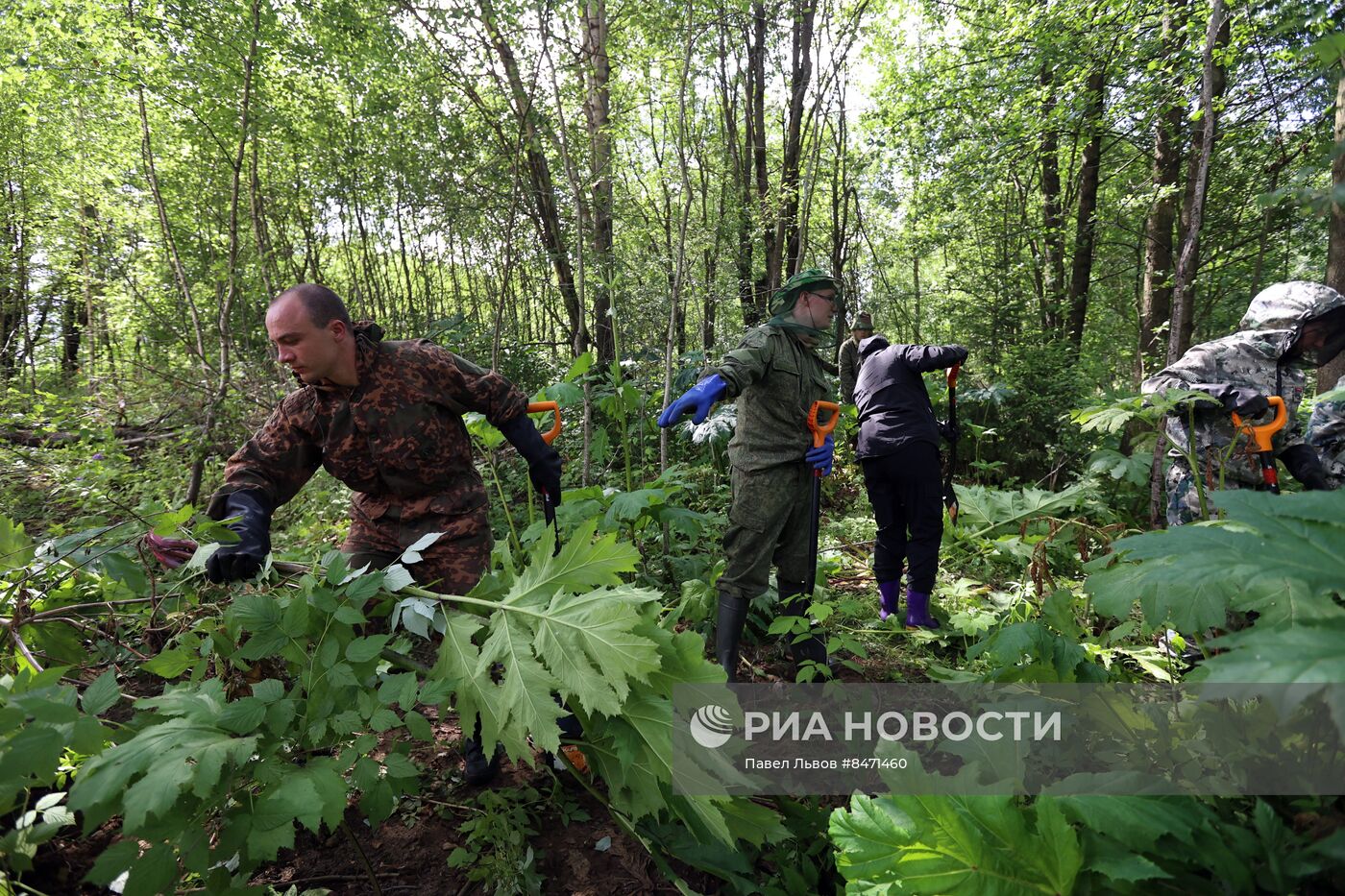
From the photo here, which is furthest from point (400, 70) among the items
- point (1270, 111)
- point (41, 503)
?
point (1270, 111)

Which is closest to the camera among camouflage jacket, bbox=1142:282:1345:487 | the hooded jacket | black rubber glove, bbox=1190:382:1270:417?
black rubber glove, bbox=1190:382:1270:417

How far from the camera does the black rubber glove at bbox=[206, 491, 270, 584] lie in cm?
184

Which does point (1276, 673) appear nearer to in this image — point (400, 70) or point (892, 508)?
point (892, 508)

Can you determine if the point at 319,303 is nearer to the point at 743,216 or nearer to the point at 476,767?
the point at 476,767

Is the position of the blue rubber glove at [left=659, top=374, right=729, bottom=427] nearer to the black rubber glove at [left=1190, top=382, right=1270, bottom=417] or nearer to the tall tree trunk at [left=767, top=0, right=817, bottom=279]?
→ the black rubber glove at [left=1190, top=382, right=1270, bottom=417]

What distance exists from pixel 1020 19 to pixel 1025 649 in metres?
9.57

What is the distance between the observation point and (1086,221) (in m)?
9.73

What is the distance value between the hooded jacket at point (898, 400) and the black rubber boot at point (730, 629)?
1526 millimetres

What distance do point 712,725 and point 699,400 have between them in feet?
5.35

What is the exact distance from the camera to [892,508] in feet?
13.6

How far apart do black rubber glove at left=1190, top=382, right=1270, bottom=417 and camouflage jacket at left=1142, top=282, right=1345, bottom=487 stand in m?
0.24

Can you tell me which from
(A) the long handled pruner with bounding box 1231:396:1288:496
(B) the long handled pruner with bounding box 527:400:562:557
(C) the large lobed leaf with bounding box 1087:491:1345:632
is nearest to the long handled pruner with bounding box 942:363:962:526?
(A) the long handled pruner with bounding box 1231:396:1288:496

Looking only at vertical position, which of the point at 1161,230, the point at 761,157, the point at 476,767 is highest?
the point at 761,157

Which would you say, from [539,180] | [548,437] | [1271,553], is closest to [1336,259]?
[1271,553]
